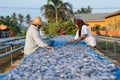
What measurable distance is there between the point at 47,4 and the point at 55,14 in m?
1.91

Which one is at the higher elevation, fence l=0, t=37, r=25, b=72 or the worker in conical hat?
the worker in conical hat

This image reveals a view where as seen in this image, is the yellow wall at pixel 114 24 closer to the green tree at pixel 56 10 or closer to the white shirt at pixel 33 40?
the green tree at pixel 56 10

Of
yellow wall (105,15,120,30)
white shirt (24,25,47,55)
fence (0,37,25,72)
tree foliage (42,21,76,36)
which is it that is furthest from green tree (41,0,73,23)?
white shirt (24,25,47,55)

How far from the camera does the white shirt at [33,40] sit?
610cm

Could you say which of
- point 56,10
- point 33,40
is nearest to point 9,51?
point 33,40

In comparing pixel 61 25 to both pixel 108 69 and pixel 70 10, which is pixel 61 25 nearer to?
pixel 70 10

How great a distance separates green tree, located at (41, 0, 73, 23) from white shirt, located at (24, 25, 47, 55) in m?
38.3

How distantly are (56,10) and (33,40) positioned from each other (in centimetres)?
3924

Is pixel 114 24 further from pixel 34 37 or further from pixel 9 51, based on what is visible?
pixel 34 37

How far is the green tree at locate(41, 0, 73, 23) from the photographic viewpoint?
4484 centimetres

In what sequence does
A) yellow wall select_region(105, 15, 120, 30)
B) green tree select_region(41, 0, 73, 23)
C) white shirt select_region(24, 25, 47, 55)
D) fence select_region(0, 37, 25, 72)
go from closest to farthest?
white shirt select_region(24, 25, 47, 55), fence select_region(0, 37, 25, 72), yellow wall select_region(105, 15, 120, 30), green tree select_region(41, 0, 73, 23)

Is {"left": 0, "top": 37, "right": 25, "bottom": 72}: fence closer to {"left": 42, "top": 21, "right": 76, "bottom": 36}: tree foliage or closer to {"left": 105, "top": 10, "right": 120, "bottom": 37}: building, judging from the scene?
{"left": 42, "top": 21, "right": 76, "bottom": 36}: tree foliage

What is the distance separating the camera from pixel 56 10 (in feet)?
149

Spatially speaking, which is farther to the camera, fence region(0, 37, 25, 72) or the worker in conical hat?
fence region(0, 37, 25, 72)
